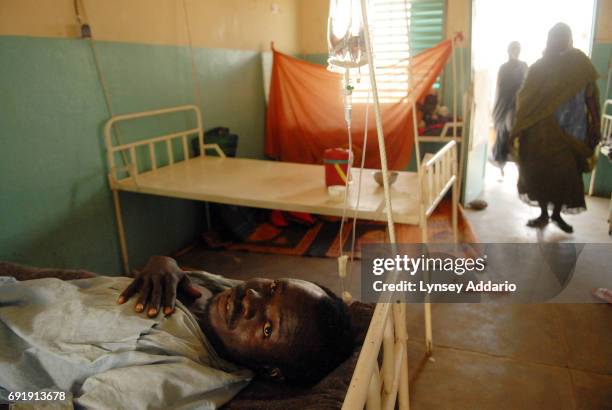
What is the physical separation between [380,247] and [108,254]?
69.6 inches

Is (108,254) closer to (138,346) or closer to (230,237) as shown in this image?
(230,237)

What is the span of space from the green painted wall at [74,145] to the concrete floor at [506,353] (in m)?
0.64

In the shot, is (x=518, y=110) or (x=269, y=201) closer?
(x=269, y=201)

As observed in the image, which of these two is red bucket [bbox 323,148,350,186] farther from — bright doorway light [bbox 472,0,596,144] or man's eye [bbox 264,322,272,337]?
bright doorway light [bbox 472,0,596,144]

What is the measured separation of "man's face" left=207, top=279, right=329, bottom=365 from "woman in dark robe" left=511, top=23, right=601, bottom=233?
2.65 metres

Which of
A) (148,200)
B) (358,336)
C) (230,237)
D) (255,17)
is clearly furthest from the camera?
(255,17)

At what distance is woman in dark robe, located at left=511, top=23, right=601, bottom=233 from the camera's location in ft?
9.25

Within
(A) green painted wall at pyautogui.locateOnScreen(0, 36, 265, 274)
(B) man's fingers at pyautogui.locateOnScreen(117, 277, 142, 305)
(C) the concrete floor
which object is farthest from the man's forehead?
(A) green painted wall at pyautogui.locateOnScreen(0, 36, 265, 274)

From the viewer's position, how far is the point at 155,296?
112cm

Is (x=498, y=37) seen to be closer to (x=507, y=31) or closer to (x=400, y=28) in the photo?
(x=507, y=31)

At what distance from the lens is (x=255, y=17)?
374cm

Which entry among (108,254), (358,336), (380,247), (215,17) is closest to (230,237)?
(108,254)

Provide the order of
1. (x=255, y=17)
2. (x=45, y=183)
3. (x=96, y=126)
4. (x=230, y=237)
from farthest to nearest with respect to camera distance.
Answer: (x=255, y=17), (x=230, y=237), (x=96, y=126), (x=45, y=183)

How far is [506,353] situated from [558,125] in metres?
1.83
